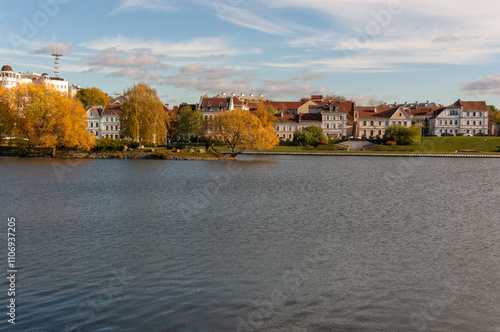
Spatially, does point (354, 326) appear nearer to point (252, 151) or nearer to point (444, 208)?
point (444, 208)

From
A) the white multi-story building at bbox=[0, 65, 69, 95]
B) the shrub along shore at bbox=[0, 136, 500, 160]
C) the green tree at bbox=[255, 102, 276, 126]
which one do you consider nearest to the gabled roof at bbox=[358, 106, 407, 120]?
the shrub along shore at bbox=[0, 136, 500, 160]

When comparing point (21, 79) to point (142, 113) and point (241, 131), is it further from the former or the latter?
point (241, 131)

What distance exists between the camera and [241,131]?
71250 millimetres

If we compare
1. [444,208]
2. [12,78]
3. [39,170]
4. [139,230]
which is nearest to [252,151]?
[39,170]

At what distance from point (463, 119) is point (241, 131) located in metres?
84.3

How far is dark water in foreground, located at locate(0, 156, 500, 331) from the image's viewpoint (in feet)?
36.2

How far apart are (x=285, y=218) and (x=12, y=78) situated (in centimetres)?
16608

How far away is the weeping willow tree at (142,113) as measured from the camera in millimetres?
73625

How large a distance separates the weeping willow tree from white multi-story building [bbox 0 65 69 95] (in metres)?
88.2

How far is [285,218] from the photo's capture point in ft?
78.3

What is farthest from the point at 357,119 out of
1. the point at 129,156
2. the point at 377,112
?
the point at 129,156

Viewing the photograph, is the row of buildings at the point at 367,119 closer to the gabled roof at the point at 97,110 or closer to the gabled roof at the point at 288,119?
the gabled roof at the point at 288,119

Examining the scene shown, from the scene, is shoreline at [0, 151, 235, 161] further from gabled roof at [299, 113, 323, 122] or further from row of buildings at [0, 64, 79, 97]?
row of buildings at [0, 64, 79, 97]

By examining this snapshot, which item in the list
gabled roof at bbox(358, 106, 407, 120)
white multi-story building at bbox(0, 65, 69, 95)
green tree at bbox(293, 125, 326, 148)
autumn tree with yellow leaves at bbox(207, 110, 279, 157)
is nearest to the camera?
autumn tree with yellow leaves at bbox(207, 110, 279, 157)
